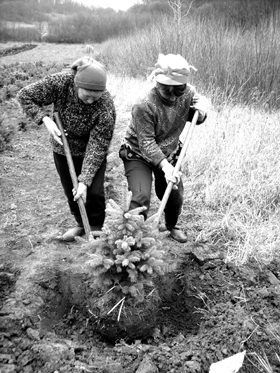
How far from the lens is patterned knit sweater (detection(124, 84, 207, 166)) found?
2750 millimetres

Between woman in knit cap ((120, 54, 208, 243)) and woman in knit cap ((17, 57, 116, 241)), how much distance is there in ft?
0.76

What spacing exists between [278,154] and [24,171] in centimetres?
344

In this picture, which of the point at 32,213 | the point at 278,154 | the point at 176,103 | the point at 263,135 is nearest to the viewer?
→ the point at 176,103

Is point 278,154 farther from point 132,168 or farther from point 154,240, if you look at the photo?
point 154,240

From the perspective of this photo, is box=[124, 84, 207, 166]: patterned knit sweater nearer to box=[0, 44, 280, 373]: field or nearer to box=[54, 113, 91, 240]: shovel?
box=[54, 113, 91, 240]: shovel

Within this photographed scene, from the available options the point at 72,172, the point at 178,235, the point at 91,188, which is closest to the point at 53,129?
the point at 72,172

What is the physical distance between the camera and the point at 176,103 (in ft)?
9.37

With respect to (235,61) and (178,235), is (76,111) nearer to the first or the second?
(178,235)

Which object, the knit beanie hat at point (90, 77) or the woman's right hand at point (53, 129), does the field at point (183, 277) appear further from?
the knit beanie hat at point (90, 77)

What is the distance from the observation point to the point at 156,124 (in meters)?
2.84

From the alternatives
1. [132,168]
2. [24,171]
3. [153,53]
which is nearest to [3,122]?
[24,171]

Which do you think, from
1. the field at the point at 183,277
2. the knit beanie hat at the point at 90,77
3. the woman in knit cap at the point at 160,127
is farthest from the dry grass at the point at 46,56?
the knit beanie hat at the point at 90,77

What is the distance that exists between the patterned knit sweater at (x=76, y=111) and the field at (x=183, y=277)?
97cm

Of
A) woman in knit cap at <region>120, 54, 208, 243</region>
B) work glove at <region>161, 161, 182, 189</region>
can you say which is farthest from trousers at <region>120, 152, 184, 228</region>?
work glove at <region>161, 161, 182, 189</region>
